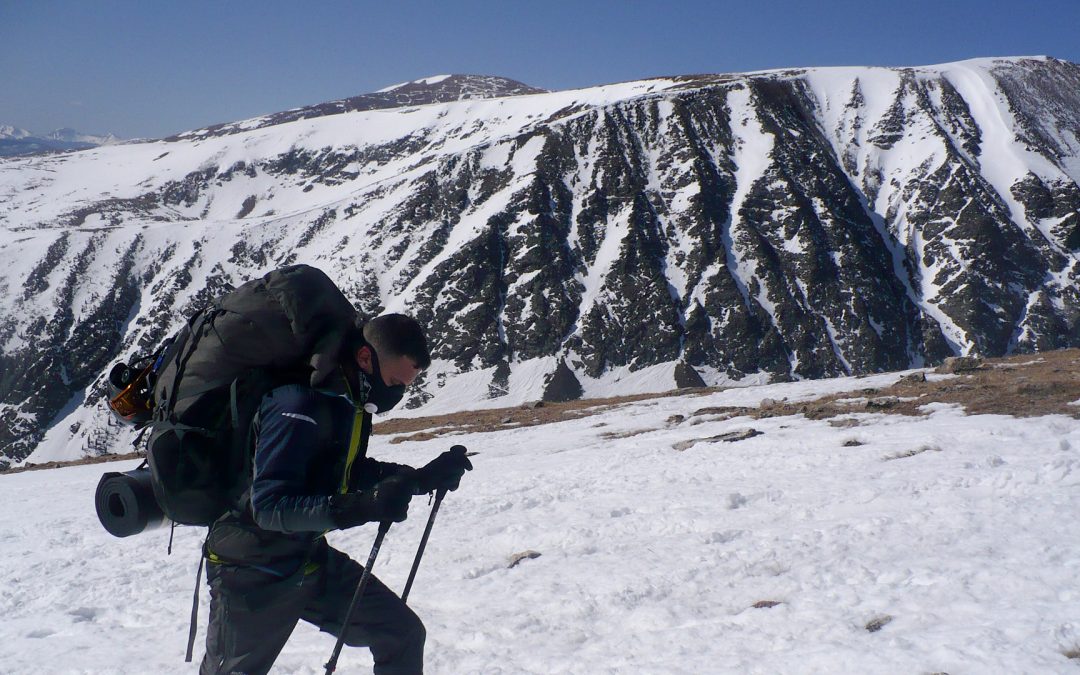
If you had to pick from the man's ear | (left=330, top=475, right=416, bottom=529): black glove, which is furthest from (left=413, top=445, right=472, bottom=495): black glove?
the man's ear

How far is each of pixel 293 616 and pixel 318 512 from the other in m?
1.03

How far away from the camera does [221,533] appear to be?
3.72 metres

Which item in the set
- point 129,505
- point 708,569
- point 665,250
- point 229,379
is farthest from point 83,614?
point 665,250

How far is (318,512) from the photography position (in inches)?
132

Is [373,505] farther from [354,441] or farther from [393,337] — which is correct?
[393,337]

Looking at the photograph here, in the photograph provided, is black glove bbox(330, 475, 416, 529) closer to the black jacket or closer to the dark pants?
the black jacket

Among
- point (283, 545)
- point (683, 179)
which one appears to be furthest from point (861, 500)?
point (683, 179)

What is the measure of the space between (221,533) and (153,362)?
1.12m

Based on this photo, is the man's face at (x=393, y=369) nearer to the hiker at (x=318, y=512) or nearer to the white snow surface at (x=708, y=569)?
the hiker at (x=318, y=512)

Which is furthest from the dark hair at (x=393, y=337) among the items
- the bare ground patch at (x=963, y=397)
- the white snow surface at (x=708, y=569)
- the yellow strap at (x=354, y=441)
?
the bare ground patch at (x=963, y=397)

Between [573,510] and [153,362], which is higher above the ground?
[153,362]

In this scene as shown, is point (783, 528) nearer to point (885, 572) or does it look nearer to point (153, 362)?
point (885, 572)

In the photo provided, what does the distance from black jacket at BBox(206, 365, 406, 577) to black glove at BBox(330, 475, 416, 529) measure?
61mm

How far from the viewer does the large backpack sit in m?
3.49
